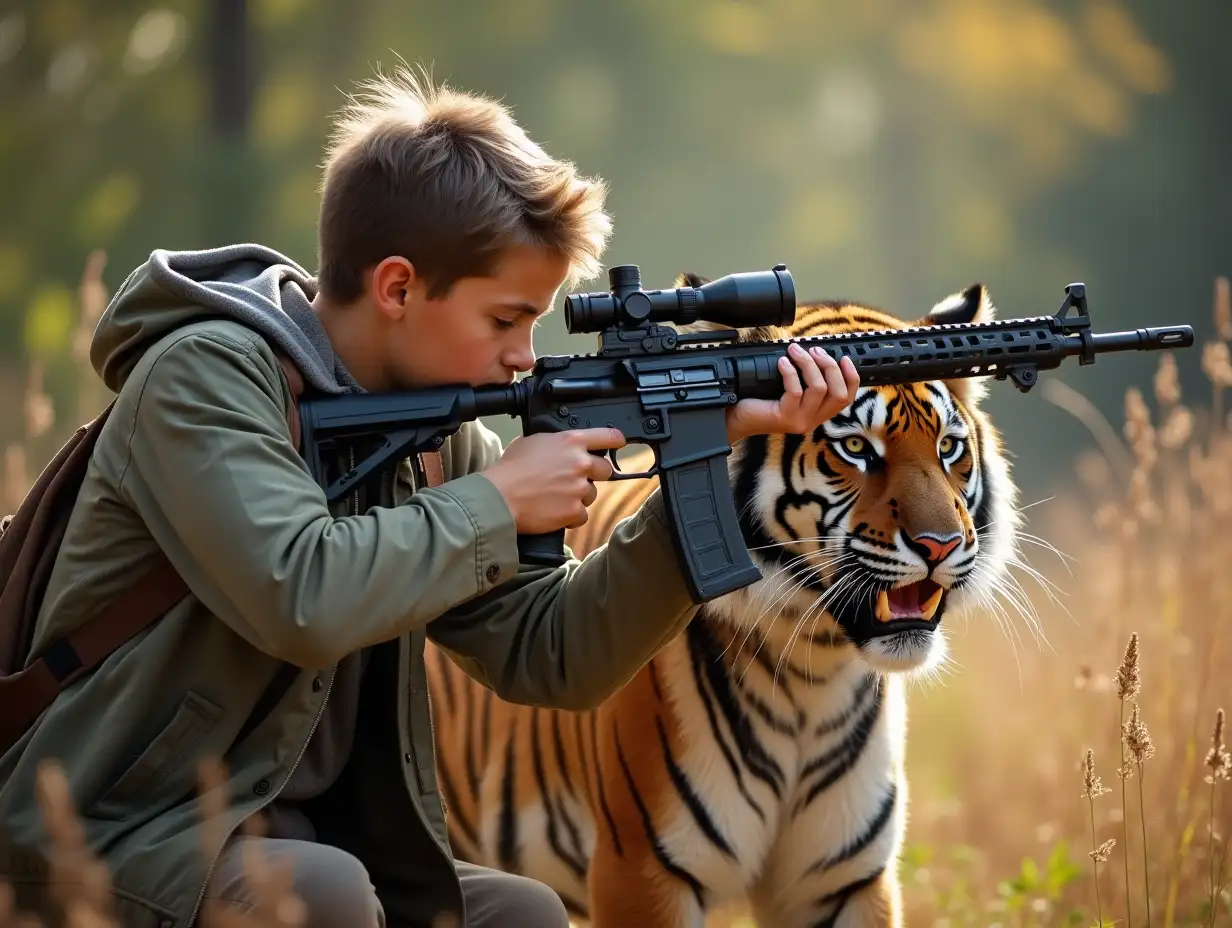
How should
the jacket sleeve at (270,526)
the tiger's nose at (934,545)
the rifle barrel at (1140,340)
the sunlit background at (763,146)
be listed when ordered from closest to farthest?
the jacket sleeve at (270,526)
the rifle barrel at (1140,340)
the tiger's nose at (934,545)
the sunlit background at (763,146)

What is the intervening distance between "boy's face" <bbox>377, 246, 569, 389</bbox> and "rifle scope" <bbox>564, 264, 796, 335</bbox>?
9 cm

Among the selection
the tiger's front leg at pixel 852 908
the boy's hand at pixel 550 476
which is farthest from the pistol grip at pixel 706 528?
the tiger's front leg at pixel 852 908

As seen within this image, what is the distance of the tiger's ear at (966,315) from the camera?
345cm

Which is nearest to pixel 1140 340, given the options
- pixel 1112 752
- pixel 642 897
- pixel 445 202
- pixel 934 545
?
pixel 934 545

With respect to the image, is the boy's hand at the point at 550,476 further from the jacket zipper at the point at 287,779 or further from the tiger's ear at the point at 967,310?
the tiger's ear at the point at 967,310

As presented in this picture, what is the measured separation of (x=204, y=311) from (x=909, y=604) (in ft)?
5.19

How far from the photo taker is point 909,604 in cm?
323

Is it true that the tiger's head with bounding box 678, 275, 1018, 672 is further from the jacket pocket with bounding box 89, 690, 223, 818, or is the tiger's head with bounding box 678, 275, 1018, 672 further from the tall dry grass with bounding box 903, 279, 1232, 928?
the jacket pocket with bounding box 89, 690, 223, 818

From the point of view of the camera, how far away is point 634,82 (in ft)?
55.8

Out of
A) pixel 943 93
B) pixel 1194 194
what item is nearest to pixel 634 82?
pixel 943 93

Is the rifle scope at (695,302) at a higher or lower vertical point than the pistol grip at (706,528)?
higher

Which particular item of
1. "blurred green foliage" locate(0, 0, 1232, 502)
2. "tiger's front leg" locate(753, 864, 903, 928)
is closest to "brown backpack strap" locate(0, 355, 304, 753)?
"tiger's front leg" locate(753, 864, 903, 928)

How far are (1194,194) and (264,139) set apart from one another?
11.1 m

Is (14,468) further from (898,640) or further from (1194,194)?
(1194,194)
